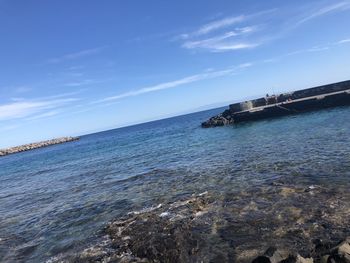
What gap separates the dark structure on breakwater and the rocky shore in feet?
119

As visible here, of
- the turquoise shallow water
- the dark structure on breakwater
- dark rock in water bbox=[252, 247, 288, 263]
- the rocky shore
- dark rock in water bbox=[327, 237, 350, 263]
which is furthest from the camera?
the dark structure on breakwater

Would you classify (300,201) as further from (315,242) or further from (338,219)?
(315,242)

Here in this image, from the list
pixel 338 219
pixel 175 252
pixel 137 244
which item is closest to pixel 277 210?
pixel 338 219

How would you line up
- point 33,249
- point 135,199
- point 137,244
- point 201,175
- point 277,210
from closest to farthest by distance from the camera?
1. point 137,244
2. point 277,210
3. point 33,249
4. point 135,199
5. point 201,175

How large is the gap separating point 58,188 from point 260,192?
16607mm

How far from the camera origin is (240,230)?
10477mm

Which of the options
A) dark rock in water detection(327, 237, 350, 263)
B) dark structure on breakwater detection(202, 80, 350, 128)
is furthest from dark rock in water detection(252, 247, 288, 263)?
dark structure on breakwater detection(202, 80, 350, 128)

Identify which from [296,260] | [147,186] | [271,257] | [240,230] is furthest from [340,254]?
[147,186]

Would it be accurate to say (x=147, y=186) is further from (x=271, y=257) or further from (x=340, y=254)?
(x=340, y=254)

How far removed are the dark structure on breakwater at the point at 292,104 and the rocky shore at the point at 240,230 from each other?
36.4m

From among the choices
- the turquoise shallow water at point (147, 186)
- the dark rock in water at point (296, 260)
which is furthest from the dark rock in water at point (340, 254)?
the turquoise shallow water at point (147, 186)

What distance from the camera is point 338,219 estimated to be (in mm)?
9984

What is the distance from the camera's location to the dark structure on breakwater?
1822 inches

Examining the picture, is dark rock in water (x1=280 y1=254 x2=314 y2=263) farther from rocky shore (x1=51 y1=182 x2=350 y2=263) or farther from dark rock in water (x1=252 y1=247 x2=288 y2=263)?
dark rock in water (x1=252 y1=247 x2=288 y2=263)
